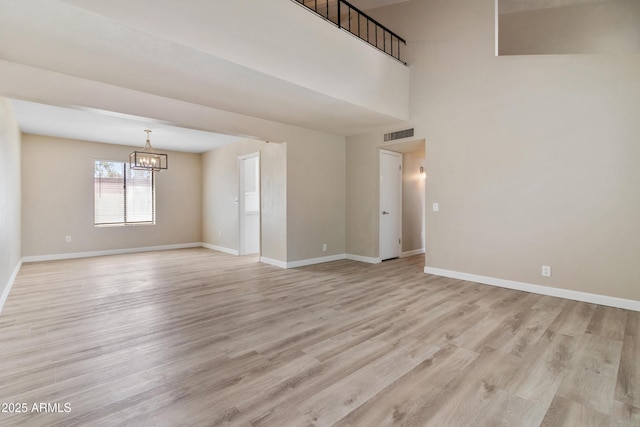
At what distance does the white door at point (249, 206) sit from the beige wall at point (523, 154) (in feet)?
12.4

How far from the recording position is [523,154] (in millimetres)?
3992

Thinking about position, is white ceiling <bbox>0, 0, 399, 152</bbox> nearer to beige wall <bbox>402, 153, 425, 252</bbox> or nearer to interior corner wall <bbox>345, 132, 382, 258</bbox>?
interior corner wall <bbox>345, 132, 382, 258</bbox>

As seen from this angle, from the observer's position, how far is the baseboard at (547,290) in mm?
3354

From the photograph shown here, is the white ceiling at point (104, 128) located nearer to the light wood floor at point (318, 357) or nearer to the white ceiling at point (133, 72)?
the white ceiling at point (133, 72)

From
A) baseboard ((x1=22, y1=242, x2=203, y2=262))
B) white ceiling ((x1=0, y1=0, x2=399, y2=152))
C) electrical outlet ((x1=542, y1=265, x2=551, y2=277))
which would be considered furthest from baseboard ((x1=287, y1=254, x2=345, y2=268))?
baseboard ((x1=22, y1=242, x2=203, y2=262))

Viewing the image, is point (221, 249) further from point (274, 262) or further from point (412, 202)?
point (412, 202)

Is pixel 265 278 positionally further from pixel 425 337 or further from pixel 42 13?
pixel 42 13

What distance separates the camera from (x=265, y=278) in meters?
4.75

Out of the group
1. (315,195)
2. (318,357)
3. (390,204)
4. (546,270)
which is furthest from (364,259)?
(318,357)

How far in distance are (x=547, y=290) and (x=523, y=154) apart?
176cm

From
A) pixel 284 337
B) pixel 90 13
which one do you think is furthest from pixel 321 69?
pixel 284 337

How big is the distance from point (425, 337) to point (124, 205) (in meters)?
7.75

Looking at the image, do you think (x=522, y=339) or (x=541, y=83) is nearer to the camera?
(x=522, y=339)

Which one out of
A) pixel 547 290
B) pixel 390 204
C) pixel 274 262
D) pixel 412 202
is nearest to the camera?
pixel 547 290
